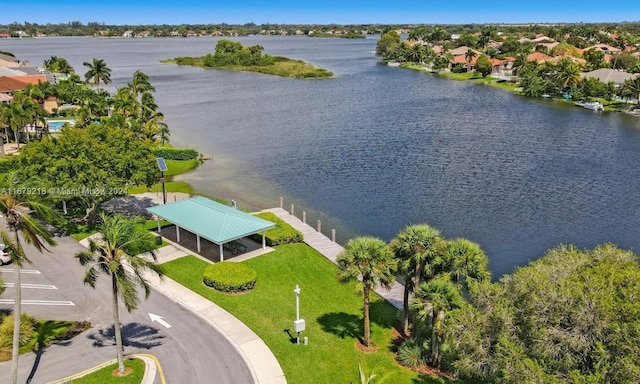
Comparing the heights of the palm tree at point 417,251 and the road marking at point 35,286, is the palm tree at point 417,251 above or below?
above

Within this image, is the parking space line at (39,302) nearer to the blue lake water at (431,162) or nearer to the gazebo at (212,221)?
the gazebo at (212,221)

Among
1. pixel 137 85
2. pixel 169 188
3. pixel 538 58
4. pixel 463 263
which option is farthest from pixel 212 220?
pixel 538 58

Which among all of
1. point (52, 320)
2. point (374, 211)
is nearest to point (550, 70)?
point (374, 211)

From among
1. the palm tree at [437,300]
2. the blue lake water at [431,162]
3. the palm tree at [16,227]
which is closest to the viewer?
the palm tree at [16,227]

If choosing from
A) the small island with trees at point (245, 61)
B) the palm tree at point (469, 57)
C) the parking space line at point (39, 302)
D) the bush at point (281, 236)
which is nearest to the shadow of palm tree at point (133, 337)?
the parking space line at point (39, 302)

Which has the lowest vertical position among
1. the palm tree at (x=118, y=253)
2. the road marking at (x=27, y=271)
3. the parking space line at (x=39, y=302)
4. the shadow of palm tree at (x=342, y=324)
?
the shadow of palm tree at (x=342, y=324)

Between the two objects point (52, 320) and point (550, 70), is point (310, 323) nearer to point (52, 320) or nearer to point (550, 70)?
point (52, 320)
